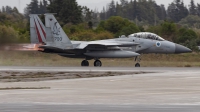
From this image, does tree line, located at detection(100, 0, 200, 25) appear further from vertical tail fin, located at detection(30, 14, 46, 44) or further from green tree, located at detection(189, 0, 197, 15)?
vertical tail fin, located at detection(30, 14, 46, 44)

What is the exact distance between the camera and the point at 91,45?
127ft

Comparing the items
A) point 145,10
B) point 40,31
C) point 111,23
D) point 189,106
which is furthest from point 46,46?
point 145,10

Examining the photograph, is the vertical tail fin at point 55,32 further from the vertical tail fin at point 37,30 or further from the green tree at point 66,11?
the green tree at point 66,11

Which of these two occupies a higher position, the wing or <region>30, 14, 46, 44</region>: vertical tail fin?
<region>30, 14, 46, 44</region>: vertical tail fin

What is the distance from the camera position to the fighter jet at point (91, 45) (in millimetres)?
38500

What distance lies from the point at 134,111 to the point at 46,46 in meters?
24.9

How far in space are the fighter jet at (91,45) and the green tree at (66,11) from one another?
51.5m

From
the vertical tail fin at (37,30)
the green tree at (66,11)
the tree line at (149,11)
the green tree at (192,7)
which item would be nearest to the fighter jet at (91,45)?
the vertical tail fin at (37,30)

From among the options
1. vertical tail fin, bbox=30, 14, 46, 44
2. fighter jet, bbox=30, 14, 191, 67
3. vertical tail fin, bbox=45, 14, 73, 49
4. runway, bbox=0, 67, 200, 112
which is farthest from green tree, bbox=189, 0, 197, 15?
runway, bbox=0, 67, 200, 112

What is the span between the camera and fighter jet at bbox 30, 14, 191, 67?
38500 millimetres

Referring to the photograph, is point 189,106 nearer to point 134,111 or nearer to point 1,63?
point 134,111

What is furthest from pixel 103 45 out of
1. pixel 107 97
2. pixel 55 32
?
pixel 107 97

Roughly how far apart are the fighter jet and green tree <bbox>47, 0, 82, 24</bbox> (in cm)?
5149

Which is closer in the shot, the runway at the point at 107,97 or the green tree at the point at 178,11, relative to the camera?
the runway at the point at 107,97
